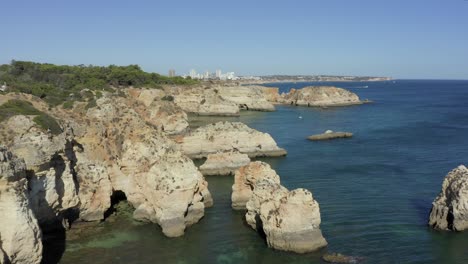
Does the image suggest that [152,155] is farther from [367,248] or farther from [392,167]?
[392,167]

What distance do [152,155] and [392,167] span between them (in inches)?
1018

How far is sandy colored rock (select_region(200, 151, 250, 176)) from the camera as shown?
131 ft

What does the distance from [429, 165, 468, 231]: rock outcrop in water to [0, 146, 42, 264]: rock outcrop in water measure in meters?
22.0

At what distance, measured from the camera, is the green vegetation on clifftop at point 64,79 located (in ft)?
117

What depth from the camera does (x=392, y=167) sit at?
142 ft

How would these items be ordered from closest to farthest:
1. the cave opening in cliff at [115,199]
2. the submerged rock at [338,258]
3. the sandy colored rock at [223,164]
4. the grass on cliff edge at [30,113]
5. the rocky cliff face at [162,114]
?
the submerged rock at [338,258] < the grass on cliff edge at [30,113] < the cave opening in cliff at [115,199] < the sandy colored rock at [223,164] < the rocky cliff face at [162,114]

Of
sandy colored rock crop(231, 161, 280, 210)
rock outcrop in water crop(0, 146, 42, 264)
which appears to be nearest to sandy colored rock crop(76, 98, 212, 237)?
sandy colored rock crop(231, 161, 280, 210)

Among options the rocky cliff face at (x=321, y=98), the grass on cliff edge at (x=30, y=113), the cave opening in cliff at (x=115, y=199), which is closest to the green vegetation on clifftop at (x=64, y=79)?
the grass on cliff edge at (x=30, y=113)

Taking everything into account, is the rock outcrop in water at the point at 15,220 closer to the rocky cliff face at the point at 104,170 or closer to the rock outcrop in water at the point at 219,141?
the rocky cliff face at the point at 104,170

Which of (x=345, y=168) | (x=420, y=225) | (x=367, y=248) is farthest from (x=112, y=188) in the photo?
(x=345, y=168)

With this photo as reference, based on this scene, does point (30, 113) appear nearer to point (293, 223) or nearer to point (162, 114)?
point (293, 223)

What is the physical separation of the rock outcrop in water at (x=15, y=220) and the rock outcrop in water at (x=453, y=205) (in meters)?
22.0

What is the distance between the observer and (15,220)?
17453 millimetres

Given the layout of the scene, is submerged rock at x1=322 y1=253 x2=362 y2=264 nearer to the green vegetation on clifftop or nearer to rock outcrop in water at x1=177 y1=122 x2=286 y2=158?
the green vegetation on clifftop
